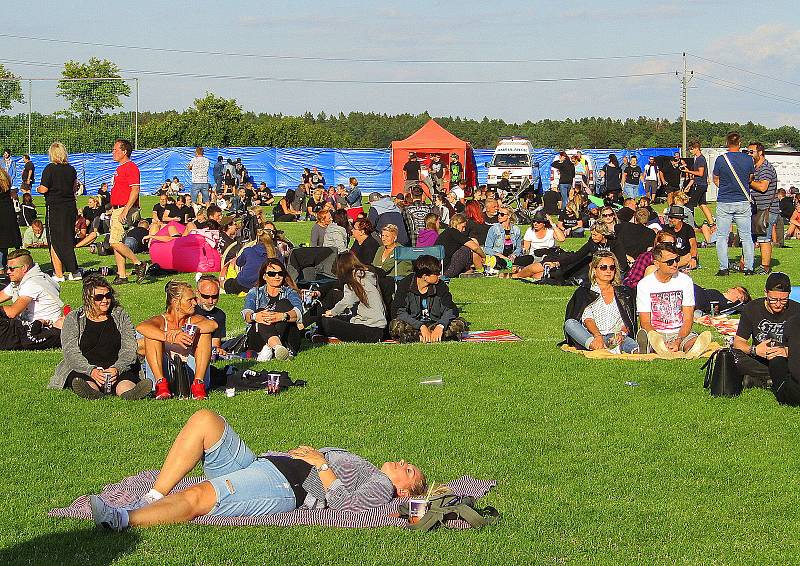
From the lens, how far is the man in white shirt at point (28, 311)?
1241 centimetres

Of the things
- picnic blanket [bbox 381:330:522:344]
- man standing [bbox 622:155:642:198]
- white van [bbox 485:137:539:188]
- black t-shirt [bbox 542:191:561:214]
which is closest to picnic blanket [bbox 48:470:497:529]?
picnic blanket [bbox 381:330:522:344]

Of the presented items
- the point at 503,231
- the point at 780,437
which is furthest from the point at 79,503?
the point at 503,231

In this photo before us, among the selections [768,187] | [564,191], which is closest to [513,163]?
[564,191]

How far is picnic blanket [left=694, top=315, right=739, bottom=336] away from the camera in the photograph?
13.8 metres

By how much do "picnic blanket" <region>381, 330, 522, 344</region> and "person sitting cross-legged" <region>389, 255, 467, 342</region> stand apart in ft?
0.47

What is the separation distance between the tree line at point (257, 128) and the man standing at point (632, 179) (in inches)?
754

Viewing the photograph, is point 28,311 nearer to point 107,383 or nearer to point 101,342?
point 101,342

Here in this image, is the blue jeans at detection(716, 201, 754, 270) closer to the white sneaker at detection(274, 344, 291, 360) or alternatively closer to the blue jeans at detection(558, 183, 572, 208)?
the white sneaker at detection(274, 344, 291, 360)

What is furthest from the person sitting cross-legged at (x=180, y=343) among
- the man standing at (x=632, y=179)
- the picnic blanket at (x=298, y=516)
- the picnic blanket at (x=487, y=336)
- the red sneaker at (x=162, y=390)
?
the man standing at (x=632, y=179)

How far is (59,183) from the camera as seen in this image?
688 inches

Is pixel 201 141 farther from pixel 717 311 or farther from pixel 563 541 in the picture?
pixel 563 541

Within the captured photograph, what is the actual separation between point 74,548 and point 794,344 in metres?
5.81

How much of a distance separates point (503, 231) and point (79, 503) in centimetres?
1437

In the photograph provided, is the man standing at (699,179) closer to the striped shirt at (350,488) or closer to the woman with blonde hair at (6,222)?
the woman with blonde hair at (6,222)
